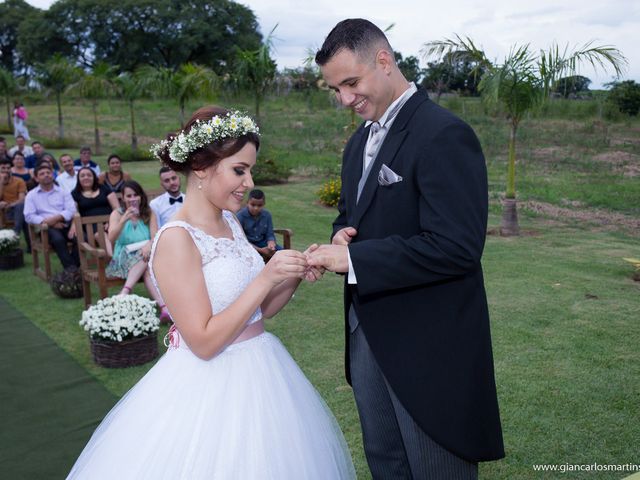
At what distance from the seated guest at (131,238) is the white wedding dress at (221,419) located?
434 centimetres

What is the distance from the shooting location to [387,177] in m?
2.41

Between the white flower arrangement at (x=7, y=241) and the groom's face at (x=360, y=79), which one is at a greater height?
the groom's face at (x=360, y=79)

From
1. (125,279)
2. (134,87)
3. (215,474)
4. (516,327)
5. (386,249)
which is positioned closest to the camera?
(386,249)

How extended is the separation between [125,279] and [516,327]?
411cm

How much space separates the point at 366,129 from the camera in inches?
113

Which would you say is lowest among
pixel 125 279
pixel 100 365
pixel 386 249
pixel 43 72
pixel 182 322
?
pixel 100 365

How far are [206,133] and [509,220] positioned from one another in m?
9.28

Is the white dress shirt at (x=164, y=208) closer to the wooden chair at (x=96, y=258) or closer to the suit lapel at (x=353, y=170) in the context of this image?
the wooden chair at (x=96, y=258)

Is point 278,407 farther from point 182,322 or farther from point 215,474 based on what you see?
point 182,322

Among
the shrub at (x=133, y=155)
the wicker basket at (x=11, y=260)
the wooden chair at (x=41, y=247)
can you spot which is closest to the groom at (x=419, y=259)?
the wooden chair at (x=41, y=247)

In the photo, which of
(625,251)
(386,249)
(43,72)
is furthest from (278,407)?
(43,72)

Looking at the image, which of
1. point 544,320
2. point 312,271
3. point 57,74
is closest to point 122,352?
point 312,271

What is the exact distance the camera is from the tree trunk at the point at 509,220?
11.1 metres

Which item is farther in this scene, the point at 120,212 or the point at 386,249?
the point at 120,212
